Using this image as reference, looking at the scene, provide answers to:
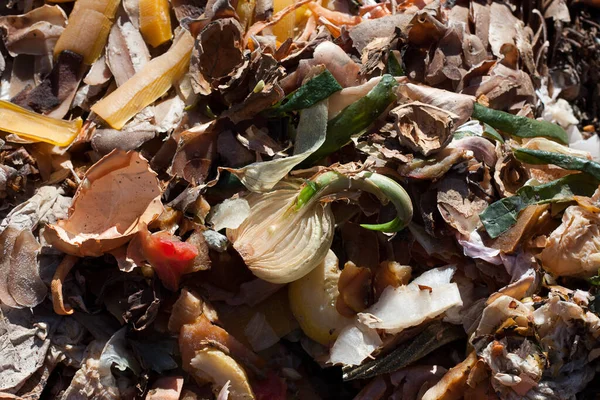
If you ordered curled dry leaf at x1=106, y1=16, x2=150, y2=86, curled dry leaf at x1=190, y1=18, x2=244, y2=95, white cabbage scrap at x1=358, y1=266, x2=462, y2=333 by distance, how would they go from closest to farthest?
white cabbage scrap at x1=358, y1=266, x2=462, y2=333, curled dry leaf at x1=190, y1=18, x2=244, y2=95, curled dry leaf at x1=106, y1=16, x2=150, y2=86

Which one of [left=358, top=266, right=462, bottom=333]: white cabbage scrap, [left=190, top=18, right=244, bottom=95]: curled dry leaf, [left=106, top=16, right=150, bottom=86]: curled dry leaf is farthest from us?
[left=106, top=16, right=150, bottom=86]: curled dry leaf

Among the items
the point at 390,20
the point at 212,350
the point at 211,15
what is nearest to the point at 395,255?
the point at 212,350

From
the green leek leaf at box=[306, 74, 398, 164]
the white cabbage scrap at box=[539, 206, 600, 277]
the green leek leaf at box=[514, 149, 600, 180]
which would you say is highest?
the green leek leaf at box=[306, 74, 398, 164]

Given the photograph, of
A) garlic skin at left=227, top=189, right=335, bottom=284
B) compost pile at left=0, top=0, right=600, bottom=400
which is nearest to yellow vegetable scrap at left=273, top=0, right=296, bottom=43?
compost pile at left=0, top=0, right=600, bottom=400

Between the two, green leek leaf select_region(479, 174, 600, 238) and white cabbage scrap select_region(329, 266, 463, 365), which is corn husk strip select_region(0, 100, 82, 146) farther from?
green leek leaf select_region(479, 174, 600, 238)

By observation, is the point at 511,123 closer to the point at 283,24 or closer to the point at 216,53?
the point at 283,24

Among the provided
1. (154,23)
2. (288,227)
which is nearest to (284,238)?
(288,227)

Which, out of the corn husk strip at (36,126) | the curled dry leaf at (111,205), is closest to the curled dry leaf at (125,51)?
the corn husk strip at (36,126)
